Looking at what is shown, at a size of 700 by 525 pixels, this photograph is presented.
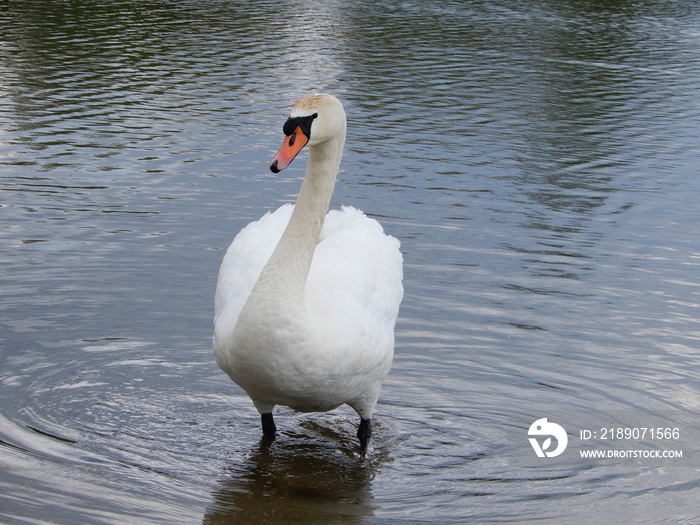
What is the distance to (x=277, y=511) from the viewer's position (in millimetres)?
4832

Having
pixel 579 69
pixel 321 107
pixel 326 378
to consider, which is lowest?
pixel 579 69

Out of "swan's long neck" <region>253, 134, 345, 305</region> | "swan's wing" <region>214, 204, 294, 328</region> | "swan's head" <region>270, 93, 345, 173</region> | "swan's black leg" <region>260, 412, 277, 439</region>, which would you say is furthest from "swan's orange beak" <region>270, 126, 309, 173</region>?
"swan's black leg" <region>260, 412, 277, 439</region>

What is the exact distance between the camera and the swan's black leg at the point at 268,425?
17.9 feet

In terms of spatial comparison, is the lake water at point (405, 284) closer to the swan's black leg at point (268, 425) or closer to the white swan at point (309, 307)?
the swan's black leg at point (268, 425)

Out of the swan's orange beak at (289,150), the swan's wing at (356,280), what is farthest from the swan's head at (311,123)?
the swan's wing at (356,280)

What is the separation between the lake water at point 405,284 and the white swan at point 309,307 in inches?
21.1

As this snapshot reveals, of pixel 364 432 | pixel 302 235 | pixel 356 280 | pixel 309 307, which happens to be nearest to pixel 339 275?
pixel 356 280

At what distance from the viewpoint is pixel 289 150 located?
4.61 metres

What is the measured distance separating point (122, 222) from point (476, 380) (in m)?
3.79

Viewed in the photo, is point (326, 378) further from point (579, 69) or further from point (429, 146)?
point (579, 69)

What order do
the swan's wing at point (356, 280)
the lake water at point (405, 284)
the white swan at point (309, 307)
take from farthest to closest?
1. the lake water at point (405, 284)
2. the swan's wing at point (356, 280)
3. the white swan at point (309, 307)

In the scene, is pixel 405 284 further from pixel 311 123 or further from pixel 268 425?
pixel 311 123

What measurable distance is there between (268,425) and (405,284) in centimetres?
243

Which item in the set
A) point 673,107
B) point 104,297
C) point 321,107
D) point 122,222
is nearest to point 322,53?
point 673,107
